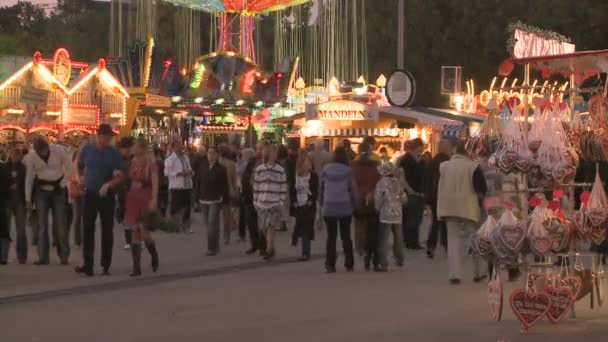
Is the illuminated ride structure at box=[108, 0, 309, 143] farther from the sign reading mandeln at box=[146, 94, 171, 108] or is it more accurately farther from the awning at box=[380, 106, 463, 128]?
the awning at box=[380, 106, 463, 128]

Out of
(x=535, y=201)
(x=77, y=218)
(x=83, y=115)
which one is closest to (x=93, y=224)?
(x=77, y=218)

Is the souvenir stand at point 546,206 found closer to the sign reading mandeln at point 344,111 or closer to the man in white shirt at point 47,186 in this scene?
the man in white shirt at point 47,186

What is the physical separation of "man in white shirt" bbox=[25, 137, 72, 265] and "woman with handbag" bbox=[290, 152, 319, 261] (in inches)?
141

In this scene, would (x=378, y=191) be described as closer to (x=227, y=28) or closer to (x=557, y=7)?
(x=227, y=28)

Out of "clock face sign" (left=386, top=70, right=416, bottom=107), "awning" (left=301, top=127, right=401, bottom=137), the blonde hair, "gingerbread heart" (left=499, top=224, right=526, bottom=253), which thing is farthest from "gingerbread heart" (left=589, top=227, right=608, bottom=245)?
"awning" (left=301, top=127, right=401, bottom=137)

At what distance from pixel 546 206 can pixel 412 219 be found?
30.7ft

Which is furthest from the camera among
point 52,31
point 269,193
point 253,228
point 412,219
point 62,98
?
point 52,31

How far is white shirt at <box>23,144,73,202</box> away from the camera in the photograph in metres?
15.9

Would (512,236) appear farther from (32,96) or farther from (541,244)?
(32,96)

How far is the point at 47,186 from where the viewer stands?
15992 millimetres

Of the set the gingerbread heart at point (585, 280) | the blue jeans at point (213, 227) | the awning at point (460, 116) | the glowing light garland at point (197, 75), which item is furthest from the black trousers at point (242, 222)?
the glowing light garland at point (197, 75)

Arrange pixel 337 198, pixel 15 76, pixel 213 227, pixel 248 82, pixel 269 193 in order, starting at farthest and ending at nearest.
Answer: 1. pixel 248 82
2. pixel 15 76
3. pixel 213 227
4. pixel 269 193
5. pixel 337 198

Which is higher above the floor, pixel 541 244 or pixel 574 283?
pixel 541 244

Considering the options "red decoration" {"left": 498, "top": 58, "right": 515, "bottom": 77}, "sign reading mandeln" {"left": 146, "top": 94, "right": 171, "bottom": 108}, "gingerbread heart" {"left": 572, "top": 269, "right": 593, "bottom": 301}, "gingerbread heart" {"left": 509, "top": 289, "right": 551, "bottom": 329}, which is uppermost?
"sign reading mandeln" {"left": 146, "top": 94, "right": 171, "bottom": 108}
